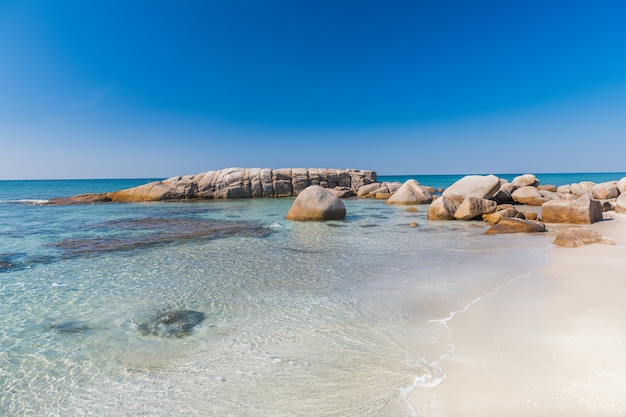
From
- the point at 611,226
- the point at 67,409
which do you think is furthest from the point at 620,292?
the point at 611,226

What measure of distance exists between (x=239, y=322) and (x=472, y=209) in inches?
471

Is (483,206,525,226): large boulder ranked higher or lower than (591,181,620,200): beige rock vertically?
lower

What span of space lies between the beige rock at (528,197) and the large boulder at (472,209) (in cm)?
892

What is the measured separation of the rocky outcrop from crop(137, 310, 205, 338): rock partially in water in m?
24.5

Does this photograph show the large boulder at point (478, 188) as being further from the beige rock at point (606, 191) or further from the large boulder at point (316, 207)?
the beige rock at point (606, 191)

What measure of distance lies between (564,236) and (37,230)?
50.7ft

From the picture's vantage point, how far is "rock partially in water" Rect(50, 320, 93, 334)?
403 centimetres

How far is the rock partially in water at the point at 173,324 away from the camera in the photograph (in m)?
3.97

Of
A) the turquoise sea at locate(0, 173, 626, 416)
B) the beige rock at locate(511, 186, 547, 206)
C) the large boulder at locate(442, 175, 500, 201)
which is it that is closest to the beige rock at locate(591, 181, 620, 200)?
the beige rock at locate(511, 186, 547, 206)

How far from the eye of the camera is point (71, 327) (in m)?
4.14

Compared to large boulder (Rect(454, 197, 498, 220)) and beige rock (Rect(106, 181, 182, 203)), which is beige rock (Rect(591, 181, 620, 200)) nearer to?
large boulder (Rect(454, 197, 498, 220))

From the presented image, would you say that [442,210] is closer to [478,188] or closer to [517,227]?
[517,227]

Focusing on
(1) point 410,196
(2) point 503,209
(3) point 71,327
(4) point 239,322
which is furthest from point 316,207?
(3) point 71,327

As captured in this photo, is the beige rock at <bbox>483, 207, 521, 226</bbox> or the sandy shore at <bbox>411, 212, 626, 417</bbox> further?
the beige rock at <bbox>483, 207, 521, 226</bbox>
